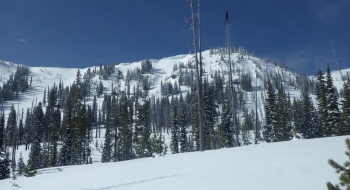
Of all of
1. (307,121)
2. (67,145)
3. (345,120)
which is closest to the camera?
(345,120)

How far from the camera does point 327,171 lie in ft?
22.5

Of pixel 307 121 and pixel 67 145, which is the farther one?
pixel 307 121

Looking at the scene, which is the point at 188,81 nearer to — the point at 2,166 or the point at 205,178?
the point at 2,166

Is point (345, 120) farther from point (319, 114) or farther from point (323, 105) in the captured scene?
point (319, 114)

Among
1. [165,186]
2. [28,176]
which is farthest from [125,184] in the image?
[28,176]

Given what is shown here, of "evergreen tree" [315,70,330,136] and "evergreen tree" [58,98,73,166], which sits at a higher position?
"evergreen tree" [315,70,330,136]

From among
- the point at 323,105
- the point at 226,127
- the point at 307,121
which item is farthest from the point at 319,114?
the point at 226,127

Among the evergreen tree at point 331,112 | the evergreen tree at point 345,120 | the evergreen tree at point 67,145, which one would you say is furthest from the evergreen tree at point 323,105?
the evergreen tree at point 67,145

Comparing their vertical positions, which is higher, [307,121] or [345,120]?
[345,120]

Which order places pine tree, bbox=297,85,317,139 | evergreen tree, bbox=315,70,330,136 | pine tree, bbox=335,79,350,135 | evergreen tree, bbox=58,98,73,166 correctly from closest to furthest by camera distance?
pine tree, bbox=335,79,350,135 → evergreen tree, bbox=315,70,330,136 → evergreen tree, bbox=58,98,73,166 → pine tree, bbox=297,85,317,139

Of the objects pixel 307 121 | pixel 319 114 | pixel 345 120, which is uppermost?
pixel 319 114

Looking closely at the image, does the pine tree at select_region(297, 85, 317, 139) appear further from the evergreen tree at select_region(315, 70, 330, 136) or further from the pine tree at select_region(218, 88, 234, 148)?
the pine tree at select_region(218, 88, 234, 148)

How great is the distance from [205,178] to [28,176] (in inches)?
553

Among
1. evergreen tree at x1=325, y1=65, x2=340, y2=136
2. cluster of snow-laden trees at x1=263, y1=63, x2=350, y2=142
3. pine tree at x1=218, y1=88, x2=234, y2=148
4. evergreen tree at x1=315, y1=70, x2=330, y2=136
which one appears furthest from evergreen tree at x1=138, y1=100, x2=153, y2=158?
evergreen tree at x1=325, y1=65, x2=340, y2=136
